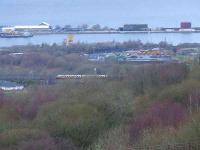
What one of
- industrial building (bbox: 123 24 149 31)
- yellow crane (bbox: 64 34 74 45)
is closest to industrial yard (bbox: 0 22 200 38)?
industrial building (bbox: 123 24 149 31)

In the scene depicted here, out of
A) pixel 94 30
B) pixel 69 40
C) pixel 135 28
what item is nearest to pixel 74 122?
pixel 69 40

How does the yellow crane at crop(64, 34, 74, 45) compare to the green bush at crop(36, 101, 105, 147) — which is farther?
the yellow crane at crop(64, 34, 74, 45)

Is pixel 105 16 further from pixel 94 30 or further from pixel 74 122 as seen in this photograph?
pixel 74 122

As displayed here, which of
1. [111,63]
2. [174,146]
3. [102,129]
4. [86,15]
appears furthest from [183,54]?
[86,15]

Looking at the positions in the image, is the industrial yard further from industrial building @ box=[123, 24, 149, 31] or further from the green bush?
the green bush

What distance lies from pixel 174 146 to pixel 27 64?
918 cm

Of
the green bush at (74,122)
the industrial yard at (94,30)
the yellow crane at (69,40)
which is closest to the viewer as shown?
the green bush at (74,122)

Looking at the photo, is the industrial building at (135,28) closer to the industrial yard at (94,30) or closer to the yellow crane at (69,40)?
the industrial yard at (94,30)

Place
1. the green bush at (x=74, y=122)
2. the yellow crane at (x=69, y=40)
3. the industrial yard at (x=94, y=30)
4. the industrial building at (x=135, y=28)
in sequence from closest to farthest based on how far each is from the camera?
the green bush at (x=74, y=122), the yellow crane at (x=69, y=40), the industrial yard at (x=94, y=30), the industrial building at (x=135, y=28)

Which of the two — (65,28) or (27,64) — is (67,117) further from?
(65,28)

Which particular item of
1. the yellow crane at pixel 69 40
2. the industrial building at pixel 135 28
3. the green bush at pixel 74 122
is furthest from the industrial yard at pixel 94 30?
the green bush at pixel 74 122

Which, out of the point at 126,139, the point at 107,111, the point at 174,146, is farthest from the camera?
the point at 107,111

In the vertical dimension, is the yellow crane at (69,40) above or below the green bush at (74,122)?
below

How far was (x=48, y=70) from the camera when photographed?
12.8m
